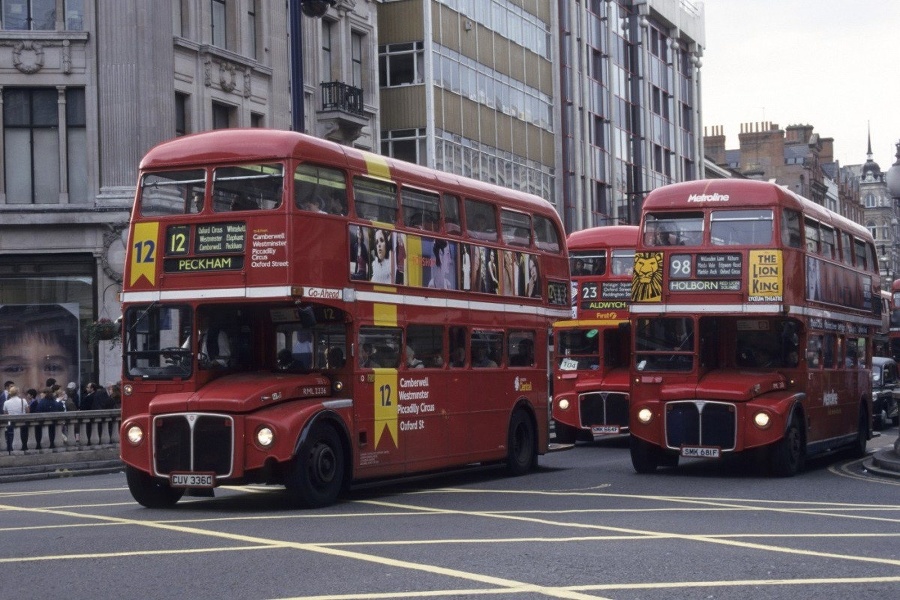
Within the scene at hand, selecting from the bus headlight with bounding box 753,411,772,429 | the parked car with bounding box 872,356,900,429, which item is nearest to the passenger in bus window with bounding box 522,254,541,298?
the bus headlight with bounding box 753,411,772,429

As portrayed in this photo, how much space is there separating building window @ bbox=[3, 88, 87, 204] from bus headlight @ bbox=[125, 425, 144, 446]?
20210mm

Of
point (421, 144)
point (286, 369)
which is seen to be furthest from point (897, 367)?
point (286, 369)

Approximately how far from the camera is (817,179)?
119188mm

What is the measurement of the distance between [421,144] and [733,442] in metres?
27.6

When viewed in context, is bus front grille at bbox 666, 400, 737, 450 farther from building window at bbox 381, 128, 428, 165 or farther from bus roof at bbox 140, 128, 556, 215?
building window at bbox 381, 128, 428, 165

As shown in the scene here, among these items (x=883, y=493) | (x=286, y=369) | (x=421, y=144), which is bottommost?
(x=883, y=493)

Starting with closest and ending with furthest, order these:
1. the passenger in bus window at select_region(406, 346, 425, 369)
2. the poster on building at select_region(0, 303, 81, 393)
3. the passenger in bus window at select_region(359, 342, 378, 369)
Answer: the passenger in bus window at select_region(359, 342, 378, 369) → the passenger in bus window at select_region(406, 346, 425, 369) → the poster on building at select_region(0, 303, 81, 393)

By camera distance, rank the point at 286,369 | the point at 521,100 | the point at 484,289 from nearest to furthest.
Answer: the point at 286,369 < the point at 484,289 < the point at 521,100

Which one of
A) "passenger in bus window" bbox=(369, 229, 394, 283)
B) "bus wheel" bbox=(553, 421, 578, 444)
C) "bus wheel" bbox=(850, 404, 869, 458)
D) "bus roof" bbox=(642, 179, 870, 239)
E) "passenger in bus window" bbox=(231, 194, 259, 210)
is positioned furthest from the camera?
"bus wheel" bbox=(553, 421, 578, 444)

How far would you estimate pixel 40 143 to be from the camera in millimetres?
35500

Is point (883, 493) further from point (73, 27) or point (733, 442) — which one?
point (73, 27)

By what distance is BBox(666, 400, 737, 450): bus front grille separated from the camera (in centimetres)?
2109

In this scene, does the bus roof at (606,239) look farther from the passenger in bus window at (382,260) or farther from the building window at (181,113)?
the passenger in bus window at (382,260)

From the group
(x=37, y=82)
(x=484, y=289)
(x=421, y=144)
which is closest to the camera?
(x=484, y=289)
